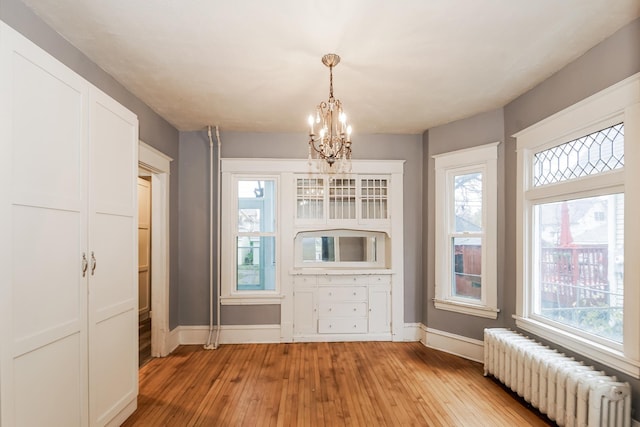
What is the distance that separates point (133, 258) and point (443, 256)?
3.30m

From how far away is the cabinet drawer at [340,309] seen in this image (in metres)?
4.41

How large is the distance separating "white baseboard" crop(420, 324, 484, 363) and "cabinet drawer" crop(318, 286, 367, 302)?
90cm

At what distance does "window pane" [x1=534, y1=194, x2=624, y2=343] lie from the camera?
7.81 ft

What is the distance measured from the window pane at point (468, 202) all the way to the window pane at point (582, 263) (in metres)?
0.74

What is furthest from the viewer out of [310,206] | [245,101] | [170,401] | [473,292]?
[310,206]

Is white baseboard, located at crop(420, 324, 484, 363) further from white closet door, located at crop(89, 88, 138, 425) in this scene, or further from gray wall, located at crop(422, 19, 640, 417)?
white closet door, located at crop(89, 88, 138, 425)

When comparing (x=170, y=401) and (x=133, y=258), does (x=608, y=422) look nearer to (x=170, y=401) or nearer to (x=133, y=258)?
(x=170, y=401)

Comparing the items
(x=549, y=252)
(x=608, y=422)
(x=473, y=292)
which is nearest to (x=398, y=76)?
(x=549, y=252)

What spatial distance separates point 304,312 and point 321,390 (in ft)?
4.60

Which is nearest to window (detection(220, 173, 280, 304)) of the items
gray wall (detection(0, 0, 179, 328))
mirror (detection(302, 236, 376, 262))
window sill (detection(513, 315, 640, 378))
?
mirror (detection(302, 236, 376, 262))

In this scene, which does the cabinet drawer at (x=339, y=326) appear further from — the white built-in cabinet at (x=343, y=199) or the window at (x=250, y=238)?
the white built-in cabinet at (x=343, y=199)

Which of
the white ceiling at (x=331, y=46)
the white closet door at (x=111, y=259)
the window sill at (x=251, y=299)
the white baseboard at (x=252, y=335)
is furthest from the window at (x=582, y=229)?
the white closet door at (x=111, y=259)

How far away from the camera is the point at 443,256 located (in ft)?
13.5

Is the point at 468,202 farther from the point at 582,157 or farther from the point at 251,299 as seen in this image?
the point at 251,299
